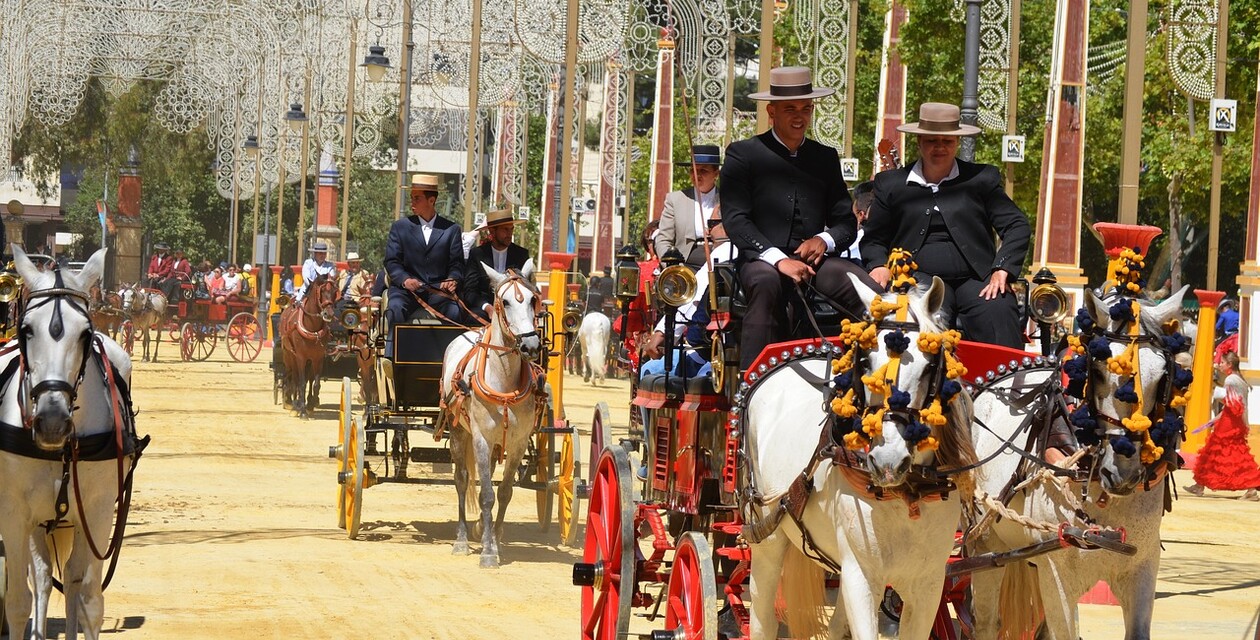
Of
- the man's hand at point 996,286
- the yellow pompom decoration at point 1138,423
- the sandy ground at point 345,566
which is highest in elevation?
the man's hand at point 996,286

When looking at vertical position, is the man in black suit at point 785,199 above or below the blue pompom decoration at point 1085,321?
above

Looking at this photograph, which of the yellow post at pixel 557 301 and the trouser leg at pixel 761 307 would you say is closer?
the trouser leg at pixel 761 307

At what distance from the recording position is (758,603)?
296 inches

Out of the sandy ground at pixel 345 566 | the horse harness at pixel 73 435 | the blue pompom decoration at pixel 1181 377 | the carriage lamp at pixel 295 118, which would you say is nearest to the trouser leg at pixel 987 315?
the blue pompom decoration at pixel 1181 377

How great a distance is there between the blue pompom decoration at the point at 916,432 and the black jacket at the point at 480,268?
28.4 ft

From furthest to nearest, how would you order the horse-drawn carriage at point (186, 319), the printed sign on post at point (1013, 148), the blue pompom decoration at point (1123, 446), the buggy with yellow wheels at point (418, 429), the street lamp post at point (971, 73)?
1. the horse-drawn carriage at point (186, 319)
2. the printed sign on post at point (1013, 148)
3. the street lamp post at point (971, 73)
4. the buggy with yellow wheels at point (418, 429)
5. the blue pompom decoration at point (1123, 446)

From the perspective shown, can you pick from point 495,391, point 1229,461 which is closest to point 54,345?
point 495,391

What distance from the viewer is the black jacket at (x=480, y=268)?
48.9 ft

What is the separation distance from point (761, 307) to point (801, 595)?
1.24 m

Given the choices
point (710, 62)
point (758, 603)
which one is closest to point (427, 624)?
point (758, 603)

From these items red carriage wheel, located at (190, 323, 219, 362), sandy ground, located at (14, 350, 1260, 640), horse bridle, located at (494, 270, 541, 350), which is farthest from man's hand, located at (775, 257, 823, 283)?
red carriage wheel, located at (190, 323, 219, 362)

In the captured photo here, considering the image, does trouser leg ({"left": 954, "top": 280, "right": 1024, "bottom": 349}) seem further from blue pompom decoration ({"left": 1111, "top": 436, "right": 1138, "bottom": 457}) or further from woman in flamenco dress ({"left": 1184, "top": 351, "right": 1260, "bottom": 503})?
woman in flamenco dress ({"left": 1184, "top": 351, "right": 1260, "bottom": 503})

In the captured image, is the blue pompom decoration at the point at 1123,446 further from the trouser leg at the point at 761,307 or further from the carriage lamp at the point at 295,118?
the carriage lamp at the point at 295,118

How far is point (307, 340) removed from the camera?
27.1 metres
